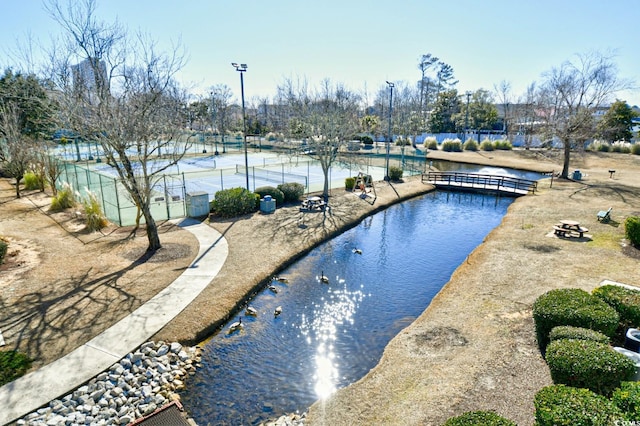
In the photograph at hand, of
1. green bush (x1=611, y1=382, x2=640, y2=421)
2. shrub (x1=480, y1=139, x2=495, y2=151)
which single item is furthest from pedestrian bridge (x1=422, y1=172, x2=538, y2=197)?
green bush (x1=611, y1=382, x2=640, y2=421)

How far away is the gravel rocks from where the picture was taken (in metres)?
7.07

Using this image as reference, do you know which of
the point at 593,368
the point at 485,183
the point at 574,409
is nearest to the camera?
the point at 574,409

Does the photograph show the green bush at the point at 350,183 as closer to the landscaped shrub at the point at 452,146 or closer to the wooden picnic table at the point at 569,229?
the wooden picnic table at the point at 569,229

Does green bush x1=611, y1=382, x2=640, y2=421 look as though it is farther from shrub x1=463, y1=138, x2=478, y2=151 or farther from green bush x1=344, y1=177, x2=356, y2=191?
shrub x1=463, y1=138, x2=478, y2=151

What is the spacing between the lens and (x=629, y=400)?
5.38 m

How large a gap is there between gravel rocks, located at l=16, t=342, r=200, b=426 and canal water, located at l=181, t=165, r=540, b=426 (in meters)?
0.45

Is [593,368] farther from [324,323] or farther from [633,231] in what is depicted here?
[633,231]

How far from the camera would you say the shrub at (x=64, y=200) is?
20391 mm

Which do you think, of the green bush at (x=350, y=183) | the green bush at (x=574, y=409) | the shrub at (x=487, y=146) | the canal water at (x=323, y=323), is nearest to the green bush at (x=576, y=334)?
the green bush at (x=574, y=409)

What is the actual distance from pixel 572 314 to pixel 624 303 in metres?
1.64

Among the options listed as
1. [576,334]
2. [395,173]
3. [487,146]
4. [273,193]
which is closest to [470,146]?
[487,146]

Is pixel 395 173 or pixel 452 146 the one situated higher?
pixel 452 146

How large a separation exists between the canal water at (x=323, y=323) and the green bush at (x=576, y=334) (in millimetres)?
4004

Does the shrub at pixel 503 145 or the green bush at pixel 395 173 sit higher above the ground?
the shrub at pixel 503 145
